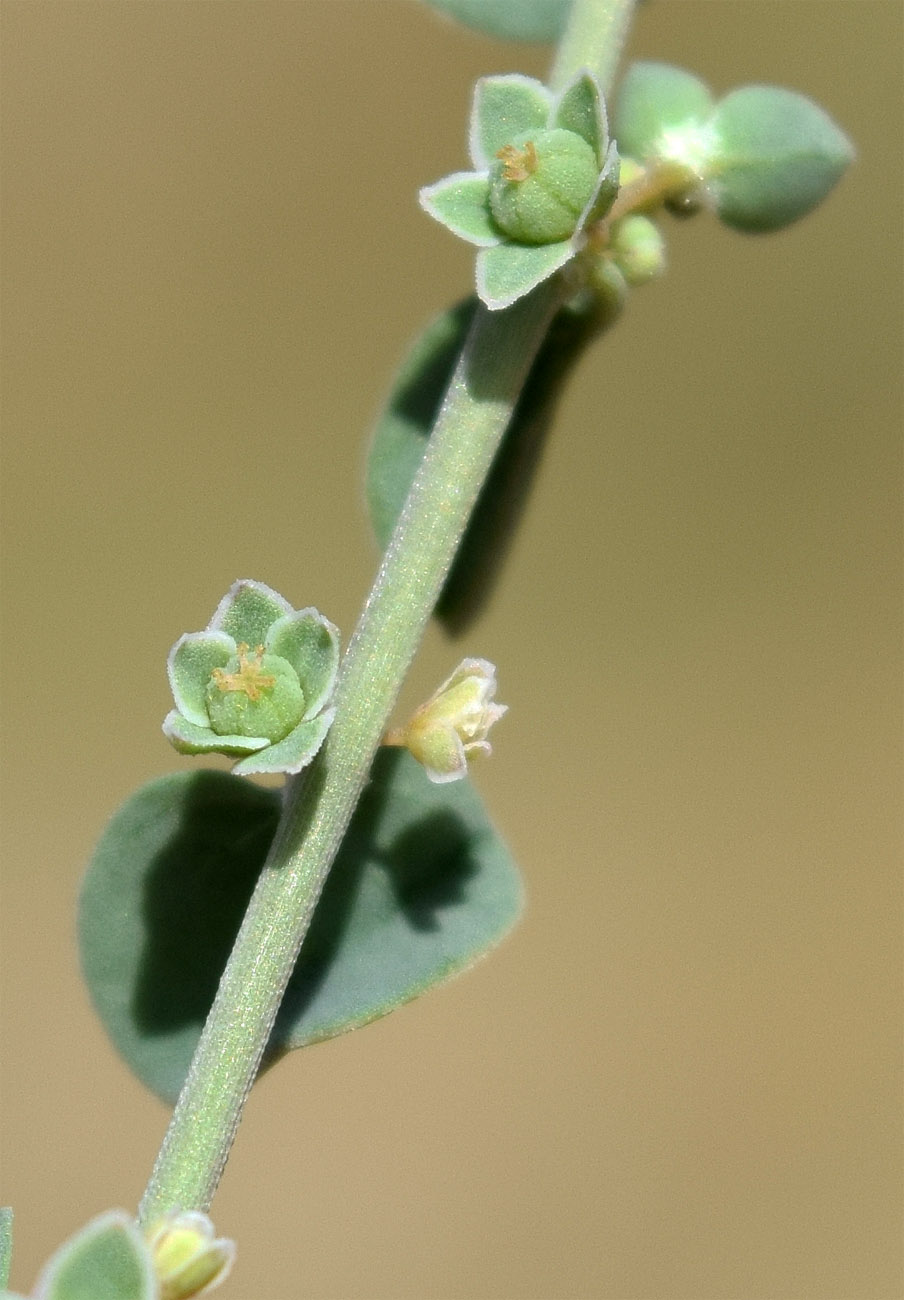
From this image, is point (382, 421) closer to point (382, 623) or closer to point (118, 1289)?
point (382, 623)

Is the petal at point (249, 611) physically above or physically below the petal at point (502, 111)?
below

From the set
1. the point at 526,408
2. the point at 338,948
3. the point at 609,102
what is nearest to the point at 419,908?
the point at 338,948

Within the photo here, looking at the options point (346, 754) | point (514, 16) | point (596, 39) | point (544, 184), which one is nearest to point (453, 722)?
point (346, 754)

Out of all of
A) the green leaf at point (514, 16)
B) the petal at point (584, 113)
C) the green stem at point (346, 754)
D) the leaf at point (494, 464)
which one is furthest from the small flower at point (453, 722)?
the green leaf at point (514, 16)

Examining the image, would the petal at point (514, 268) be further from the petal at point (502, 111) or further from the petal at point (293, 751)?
the petal at point (293, 751)

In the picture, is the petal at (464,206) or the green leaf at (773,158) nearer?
the petal at (464,206)

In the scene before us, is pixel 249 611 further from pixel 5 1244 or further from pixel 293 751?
pixel 5 1244
